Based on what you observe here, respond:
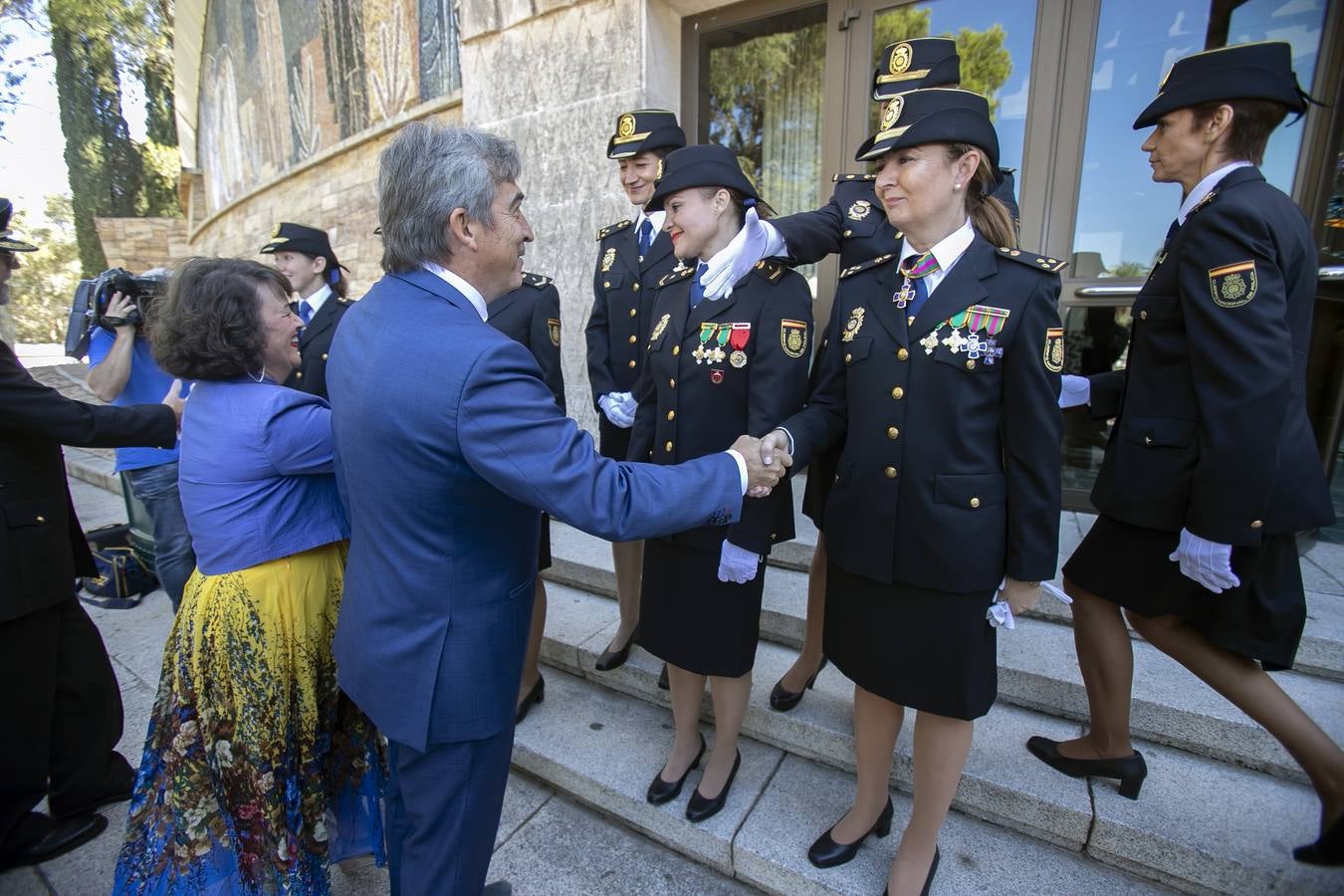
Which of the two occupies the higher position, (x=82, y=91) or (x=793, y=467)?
(x=82, y=91)

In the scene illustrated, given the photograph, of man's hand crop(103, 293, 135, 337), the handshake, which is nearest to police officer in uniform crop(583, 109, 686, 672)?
the handshake

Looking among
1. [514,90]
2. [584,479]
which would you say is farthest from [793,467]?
[514,90]

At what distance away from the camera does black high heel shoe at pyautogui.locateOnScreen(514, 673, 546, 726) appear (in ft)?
9.53

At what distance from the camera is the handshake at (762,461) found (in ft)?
5.43

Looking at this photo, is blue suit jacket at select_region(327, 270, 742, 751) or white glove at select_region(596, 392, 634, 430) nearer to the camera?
blue suit jacket at select_region(327, 270, 742, 751)

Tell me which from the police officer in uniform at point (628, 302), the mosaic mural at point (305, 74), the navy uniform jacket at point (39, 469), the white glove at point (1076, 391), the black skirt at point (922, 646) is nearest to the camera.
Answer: the black skirt at point (922, 646)

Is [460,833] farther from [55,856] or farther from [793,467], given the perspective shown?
[55,856]

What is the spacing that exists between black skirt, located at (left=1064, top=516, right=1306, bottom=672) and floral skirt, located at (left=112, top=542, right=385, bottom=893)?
2525 millimetres

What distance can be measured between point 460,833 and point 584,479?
99 centimetres

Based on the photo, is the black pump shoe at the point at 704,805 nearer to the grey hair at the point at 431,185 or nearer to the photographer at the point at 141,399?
the grey hair at the point at 431,185

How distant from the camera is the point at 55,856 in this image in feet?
7.88

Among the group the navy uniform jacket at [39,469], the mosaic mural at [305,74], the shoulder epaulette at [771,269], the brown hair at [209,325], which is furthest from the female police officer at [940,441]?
the mosaic mural at [305,74]

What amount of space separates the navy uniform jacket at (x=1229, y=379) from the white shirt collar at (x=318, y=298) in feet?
13.0

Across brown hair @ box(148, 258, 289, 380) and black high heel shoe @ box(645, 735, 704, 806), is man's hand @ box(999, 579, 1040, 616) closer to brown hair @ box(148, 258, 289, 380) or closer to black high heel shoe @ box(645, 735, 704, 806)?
black high heel shoe @ box(645, 735, 704, 806)
